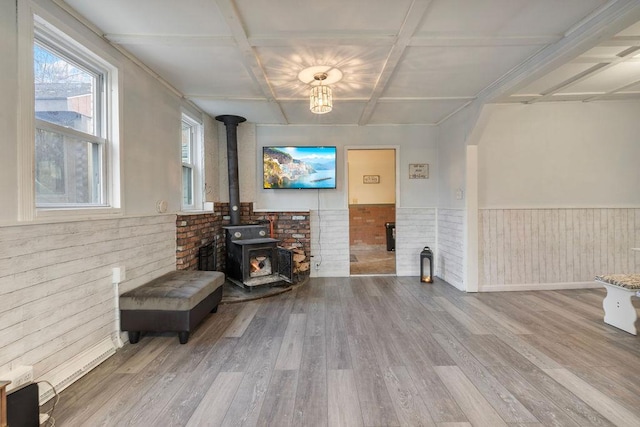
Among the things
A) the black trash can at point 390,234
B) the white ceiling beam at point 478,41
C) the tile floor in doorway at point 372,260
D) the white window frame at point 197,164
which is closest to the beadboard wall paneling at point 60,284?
the white window frame at point 197,164

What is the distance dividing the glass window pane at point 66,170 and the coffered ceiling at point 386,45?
90 cm

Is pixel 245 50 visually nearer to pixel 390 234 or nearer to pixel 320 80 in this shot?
pixel 320 80

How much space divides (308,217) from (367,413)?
3411 millimetres

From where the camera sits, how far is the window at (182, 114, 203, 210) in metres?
3.93

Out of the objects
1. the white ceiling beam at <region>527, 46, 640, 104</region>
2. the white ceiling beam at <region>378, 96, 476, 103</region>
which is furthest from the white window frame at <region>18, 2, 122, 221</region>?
the white ceiling beam at <region>527, 46, 640, 104</region>

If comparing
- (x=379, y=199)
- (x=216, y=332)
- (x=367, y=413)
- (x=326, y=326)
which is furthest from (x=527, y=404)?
(x=379, y=199)

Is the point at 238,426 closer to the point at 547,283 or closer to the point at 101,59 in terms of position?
the point at 101,59

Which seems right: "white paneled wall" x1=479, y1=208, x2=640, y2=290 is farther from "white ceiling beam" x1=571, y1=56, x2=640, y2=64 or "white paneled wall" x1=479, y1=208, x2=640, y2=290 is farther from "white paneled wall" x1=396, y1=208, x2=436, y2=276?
"white ceiling beam" x1=571, y1=56, x2=640, y2=64

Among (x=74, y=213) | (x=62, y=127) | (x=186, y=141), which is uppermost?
(x=186, y=141)

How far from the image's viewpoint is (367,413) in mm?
1654

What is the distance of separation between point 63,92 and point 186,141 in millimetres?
1946

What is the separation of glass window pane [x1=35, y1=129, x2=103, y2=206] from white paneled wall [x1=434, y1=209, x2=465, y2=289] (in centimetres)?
421

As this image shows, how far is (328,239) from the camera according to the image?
4.93 metres

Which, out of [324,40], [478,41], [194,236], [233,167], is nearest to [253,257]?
[194,236]
